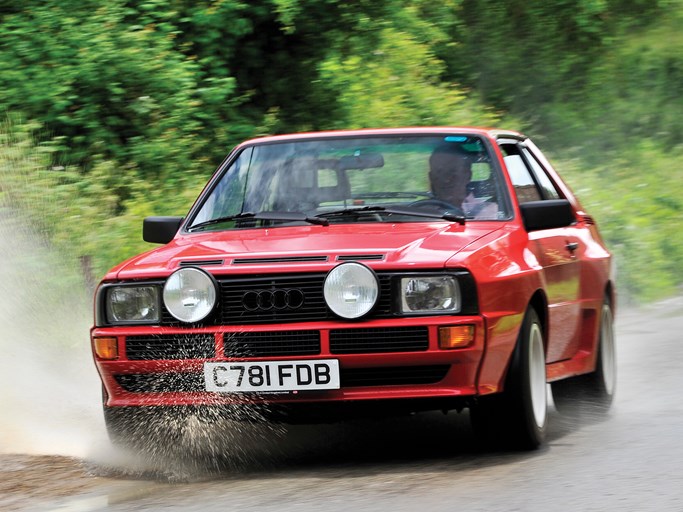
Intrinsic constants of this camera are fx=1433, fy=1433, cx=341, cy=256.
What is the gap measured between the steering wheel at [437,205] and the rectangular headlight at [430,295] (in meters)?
1.03

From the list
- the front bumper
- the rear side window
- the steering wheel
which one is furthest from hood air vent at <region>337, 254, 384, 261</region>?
the rear side window

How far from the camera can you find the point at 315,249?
6.09 meters

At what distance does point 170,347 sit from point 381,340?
0.90 meters

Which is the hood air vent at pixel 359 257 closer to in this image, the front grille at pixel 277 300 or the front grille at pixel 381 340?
the front grille at pixel 277 300

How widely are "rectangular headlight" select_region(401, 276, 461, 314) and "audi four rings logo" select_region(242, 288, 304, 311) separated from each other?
44 cm

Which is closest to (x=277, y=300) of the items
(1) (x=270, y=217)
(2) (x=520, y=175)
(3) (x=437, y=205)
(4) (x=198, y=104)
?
(1) (x=270, y=217)

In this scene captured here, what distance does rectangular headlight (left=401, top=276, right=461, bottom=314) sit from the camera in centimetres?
590

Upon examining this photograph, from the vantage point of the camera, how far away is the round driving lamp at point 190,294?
5992 mm

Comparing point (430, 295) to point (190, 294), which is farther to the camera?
point (190, 294)

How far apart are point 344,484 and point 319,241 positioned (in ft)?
3.72

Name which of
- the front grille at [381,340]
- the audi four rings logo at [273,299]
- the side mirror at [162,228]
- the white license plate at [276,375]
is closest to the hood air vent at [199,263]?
the audi four rings logo at [273,299]

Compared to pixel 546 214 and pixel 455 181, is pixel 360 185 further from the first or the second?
pixel 546 214

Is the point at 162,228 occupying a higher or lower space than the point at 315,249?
lower

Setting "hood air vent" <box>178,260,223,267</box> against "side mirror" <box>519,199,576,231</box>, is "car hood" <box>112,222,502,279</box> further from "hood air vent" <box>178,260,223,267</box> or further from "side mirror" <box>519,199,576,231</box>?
"side mirror" <box>519,199,576,231</box>
